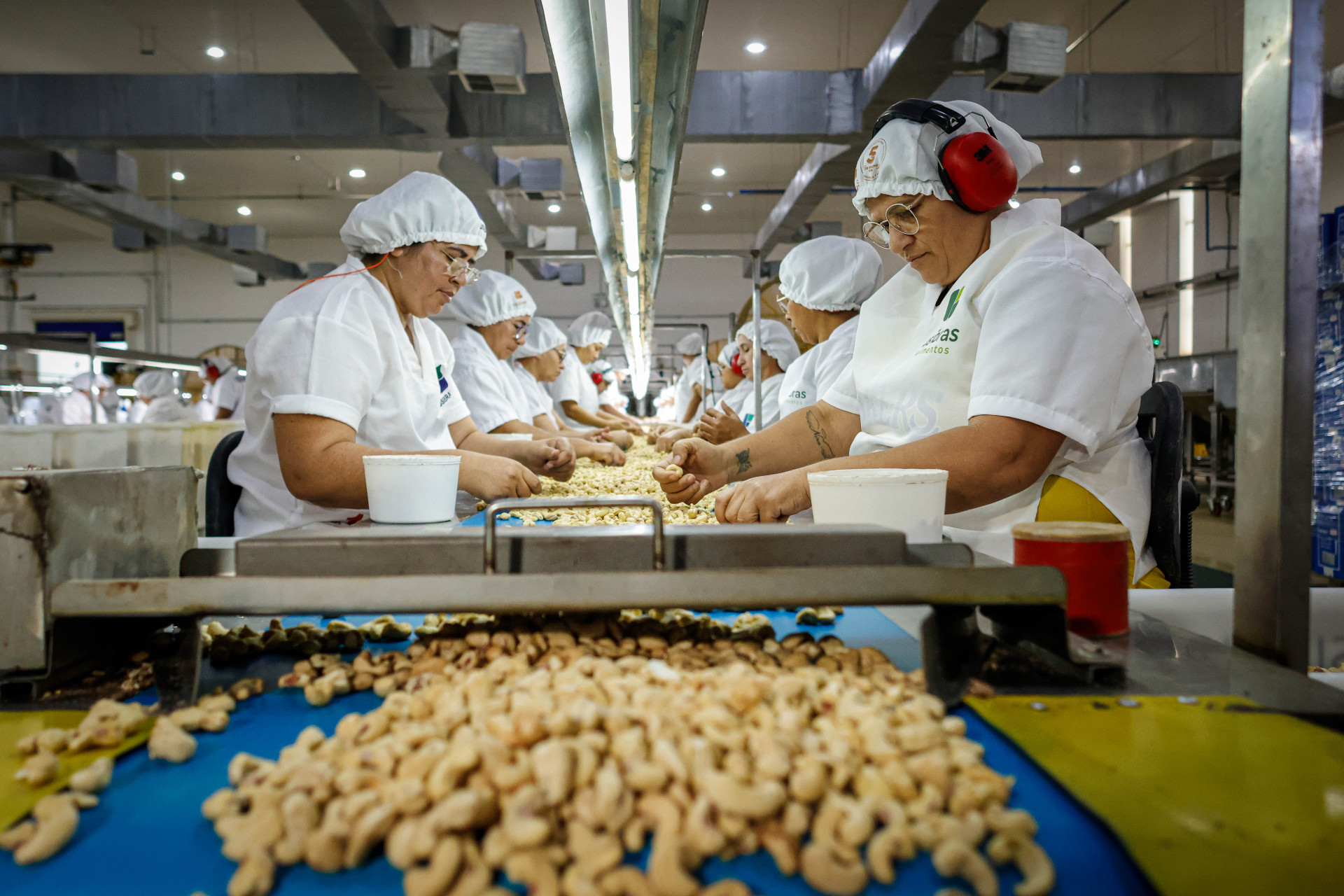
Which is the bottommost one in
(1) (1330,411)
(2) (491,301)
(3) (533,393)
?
(1) (1330,411)

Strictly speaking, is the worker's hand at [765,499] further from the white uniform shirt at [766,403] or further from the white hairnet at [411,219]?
the white uniform shirt at [766,403]

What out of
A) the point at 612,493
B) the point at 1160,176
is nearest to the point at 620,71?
the point at 612,493

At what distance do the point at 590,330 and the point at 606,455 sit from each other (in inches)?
184

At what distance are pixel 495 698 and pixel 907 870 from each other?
0.36 metres

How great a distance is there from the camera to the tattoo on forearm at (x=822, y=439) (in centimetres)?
219

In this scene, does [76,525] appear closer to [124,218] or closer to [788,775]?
[788,775]

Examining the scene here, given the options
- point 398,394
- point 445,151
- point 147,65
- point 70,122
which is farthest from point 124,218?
point 398,394

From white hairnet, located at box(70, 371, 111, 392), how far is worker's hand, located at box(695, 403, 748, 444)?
35.7 feet

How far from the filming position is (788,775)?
0.57 meters

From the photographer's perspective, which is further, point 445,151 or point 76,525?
point 445,151

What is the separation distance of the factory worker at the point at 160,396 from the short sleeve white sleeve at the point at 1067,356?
37.1 feet

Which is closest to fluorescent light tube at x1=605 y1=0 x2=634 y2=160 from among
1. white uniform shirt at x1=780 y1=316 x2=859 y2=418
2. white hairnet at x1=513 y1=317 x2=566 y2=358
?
white uniform shirt at x1=780 y1=316 x2=859 y2=418

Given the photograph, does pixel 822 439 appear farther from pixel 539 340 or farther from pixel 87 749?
pixel 539 340

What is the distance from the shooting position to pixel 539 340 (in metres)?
6.34
